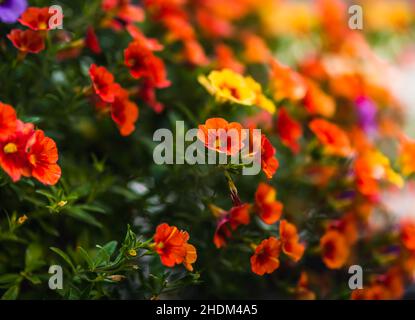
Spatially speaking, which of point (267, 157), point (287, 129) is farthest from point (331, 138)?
point (267, 157)

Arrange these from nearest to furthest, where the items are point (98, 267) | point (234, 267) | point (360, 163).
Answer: point (98, 267), point (234, 267), point (360, 163)

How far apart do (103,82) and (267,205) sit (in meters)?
0.47

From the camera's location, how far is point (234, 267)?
1351 mm

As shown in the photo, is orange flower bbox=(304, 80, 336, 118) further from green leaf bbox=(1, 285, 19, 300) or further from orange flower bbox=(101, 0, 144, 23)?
green leaf bbox=(1, 285, 19, 300)

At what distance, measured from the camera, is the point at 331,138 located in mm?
1494

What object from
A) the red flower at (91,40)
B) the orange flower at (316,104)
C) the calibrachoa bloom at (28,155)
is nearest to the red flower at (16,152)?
the calibrachoa bloom at (28,155)

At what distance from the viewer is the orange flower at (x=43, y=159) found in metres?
1.12

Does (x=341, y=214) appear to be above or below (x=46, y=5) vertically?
below

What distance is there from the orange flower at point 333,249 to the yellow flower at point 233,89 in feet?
1.12

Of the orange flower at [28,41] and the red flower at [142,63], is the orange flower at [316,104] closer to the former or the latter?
the red flower at [142,63]

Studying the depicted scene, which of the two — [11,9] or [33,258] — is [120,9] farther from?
[33,258]
